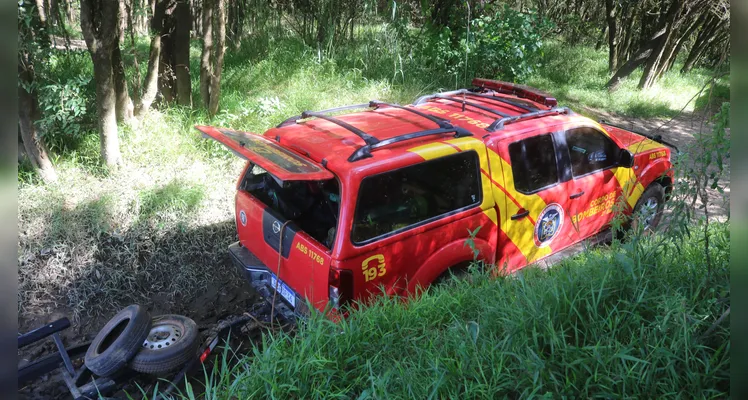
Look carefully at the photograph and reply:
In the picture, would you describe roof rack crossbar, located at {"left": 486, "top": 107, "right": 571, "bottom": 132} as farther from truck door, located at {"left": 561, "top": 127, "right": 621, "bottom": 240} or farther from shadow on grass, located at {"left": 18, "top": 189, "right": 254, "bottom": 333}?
shadow on grass, located at {"left": 18, "top": 189, "right": 254, "bottom": 333}

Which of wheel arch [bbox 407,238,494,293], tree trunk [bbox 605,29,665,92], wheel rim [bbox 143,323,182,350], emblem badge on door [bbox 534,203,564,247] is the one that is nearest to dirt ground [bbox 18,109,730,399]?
emblem badge on door [bbox 534,203,564,247]

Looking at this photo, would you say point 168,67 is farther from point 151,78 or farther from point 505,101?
point 505,101

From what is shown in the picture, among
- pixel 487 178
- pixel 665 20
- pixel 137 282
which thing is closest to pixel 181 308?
pixel 137 282

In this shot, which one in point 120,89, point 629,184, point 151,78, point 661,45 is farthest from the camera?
point 661,45

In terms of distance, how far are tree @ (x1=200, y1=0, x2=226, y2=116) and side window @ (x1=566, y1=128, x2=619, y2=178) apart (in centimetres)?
504

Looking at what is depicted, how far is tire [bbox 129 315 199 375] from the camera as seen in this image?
3322mm

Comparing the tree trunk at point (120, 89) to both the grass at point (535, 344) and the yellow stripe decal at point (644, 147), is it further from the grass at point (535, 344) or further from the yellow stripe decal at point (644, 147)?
the yellow stripe decal at point (644, 147)

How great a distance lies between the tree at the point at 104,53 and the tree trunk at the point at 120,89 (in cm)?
28

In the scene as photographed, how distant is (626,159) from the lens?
4938mm

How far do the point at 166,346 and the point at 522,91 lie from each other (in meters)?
4.43

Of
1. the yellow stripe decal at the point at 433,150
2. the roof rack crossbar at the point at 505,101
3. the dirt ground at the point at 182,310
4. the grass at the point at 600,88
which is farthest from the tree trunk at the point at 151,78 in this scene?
the grass at the point at 600,88

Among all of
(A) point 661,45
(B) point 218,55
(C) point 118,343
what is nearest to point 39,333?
(C) point 118,343

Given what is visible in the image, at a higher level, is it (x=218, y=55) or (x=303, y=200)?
(x=218, y=55)

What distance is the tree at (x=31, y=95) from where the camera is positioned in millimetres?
5426
